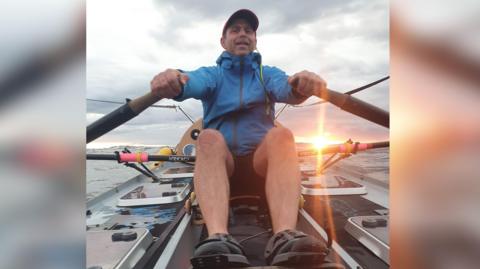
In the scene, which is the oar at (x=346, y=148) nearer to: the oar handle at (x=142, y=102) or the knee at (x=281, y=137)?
the knee at (x=281, y=137)

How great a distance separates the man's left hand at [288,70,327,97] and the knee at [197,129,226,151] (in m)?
0.49

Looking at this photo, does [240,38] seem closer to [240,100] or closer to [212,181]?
[240,100]

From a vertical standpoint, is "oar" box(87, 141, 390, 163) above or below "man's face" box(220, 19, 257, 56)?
below

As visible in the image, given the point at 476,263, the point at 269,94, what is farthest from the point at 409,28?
the point at 269,94

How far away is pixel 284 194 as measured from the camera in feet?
4.99

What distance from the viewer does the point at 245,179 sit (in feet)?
6.63

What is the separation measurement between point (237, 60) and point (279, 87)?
1.19 ft

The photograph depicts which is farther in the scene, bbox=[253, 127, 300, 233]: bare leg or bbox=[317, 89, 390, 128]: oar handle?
bbox=[253, 127, 300, 233]: bare leg

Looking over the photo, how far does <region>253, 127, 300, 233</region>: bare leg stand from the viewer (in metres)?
1.46

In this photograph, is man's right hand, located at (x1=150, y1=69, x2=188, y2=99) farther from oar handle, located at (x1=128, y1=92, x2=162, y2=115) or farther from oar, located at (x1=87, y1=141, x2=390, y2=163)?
oar, located at (x1=87, y1=141, x2=390, y2=163)

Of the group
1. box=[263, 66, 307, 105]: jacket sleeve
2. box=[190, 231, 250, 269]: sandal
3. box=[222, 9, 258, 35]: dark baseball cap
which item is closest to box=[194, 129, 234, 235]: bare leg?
box=[190, 231, 250, 269]: sandal

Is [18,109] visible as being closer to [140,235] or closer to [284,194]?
[284,194]

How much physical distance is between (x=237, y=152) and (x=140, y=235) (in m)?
0.71

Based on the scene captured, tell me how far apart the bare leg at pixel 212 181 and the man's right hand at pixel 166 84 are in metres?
0.37
